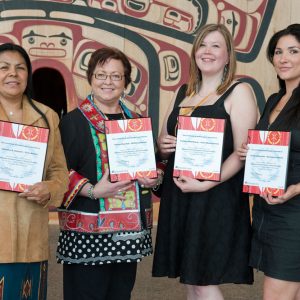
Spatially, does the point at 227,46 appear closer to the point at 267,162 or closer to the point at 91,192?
the point at 267,162

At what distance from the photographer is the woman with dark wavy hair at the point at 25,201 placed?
2.33 metres

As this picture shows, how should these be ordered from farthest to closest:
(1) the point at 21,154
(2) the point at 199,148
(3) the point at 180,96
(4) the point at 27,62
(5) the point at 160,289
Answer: (5) the point at 160,289, (3) the point at 180,96, (2) the point at 199,148, (4) the point at 27,62, (1) the point at 21,154

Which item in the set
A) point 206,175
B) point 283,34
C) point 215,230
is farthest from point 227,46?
point 215,230

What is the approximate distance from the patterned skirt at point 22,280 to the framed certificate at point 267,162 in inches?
39.7

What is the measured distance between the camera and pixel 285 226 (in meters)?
2.42

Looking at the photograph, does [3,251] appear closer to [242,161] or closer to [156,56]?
[242,161]

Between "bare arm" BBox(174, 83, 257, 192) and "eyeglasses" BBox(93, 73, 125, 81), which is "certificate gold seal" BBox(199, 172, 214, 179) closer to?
"bare arm" BBox(174, 83, 257, 192)

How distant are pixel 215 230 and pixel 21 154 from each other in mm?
983

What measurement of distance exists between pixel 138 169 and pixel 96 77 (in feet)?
1.63

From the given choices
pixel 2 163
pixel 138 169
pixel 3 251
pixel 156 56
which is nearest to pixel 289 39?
pixel 138 169

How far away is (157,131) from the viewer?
598 centimetres

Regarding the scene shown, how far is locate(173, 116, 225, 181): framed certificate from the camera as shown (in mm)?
2533

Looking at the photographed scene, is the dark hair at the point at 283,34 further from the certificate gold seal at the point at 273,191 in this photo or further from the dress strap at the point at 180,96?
the certificate gold seal at the point at 273,191

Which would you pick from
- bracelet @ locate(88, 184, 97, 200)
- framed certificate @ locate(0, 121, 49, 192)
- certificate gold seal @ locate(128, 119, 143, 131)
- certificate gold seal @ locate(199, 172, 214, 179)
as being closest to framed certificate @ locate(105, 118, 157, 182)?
certificate gold seal @ locate(128, 119, 143, 131)
